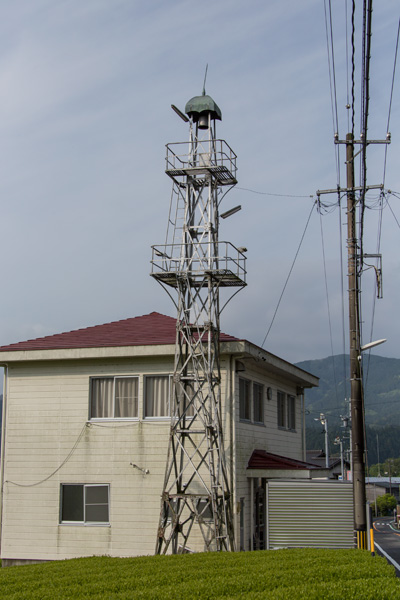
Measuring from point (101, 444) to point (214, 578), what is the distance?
398 inches

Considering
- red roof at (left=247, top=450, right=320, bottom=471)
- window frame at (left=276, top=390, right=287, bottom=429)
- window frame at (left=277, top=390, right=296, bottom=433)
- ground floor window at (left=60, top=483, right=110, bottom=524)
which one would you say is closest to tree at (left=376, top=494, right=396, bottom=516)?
window frame at (left=277, top=390, right=296, bottom=433)

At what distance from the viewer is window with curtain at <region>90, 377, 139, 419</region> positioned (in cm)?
2266

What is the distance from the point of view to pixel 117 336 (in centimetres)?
2380

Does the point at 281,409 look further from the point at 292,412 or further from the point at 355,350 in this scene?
the point at 355,350

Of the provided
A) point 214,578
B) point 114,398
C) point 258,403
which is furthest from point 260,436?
point 214,578

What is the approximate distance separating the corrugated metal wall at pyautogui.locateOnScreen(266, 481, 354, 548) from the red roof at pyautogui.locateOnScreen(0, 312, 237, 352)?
4735 mm

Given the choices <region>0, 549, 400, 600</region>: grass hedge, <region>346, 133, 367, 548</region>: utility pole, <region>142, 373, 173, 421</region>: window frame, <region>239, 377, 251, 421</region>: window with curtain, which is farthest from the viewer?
<region>239, 377, 251, 421</region>: window with curtain

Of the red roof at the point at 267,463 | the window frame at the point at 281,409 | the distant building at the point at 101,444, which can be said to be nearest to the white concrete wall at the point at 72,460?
the distant building at the point at 101,444

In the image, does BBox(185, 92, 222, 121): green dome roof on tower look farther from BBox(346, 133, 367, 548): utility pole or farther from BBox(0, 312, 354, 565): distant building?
BBox(0, 312, 354, 565): distant building

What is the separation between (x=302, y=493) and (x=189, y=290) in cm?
661

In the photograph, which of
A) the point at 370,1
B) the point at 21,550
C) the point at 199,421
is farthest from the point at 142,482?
the point at 370,1

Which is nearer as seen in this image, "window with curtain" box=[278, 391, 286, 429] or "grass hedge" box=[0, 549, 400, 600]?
"grass hedge" box=[0, 549, 400, 600]

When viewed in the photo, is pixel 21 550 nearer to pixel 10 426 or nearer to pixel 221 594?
pixel 10 426

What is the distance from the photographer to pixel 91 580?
13484 mm
